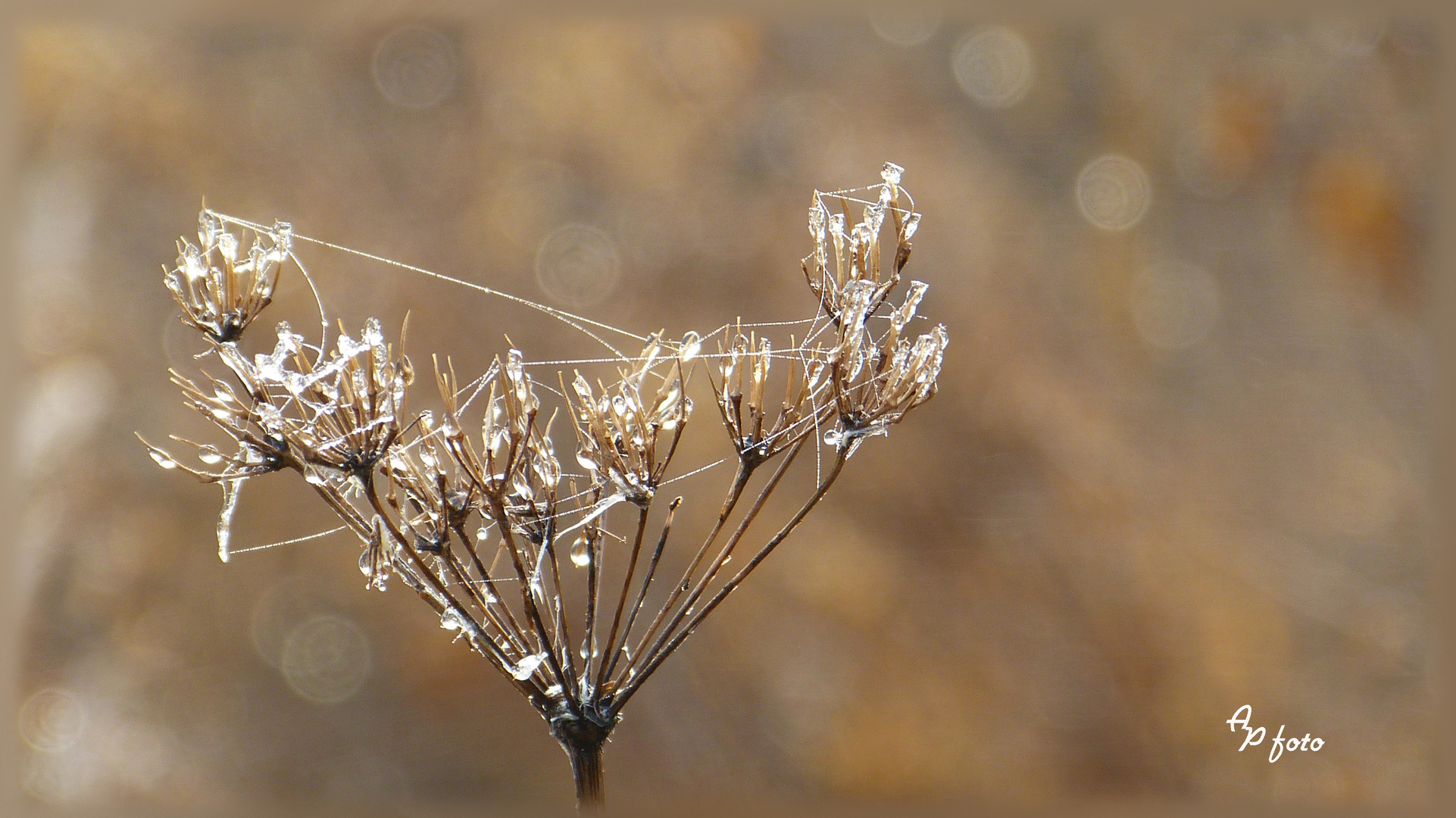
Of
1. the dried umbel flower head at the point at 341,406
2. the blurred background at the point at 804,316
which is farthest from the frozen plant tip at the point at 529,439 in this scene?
the blurred background at the point at 804,316

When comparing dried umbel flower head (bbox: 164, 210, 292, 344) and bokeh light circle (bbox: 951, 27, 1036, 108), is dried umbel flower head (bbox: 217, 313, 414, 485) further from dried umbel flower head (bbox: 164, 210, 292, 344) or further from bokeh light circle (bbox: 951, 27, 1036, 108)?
bokeh light circle (bbox: 951, 27, 1036, 108)

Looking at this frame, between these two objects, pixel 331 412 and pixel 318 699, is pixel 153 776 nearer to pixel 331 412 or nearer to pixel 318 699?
pixel 318 699

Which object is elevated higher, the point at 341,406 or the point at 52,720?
the point at 341,406

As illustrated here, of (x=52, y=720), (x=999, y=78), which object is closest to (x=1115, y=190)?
(x=999, y=78)

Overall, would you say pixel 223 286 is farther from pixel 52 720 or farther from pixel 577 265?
pixel 52 720

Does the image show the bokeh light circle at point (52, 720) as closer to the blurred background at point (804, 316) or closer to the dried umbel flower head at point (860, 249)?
the blurred background at point (804, 316)

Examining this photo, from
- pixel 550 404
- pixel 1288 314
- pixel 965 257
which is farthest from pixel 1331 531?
pixel 550 404

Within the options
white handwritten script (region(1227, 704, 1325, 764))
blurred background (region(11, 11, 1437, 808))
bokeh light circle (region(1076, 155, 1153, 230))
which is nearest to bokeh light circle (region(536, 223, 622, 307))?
blurred background (region(11, 11, 1437, 808))
